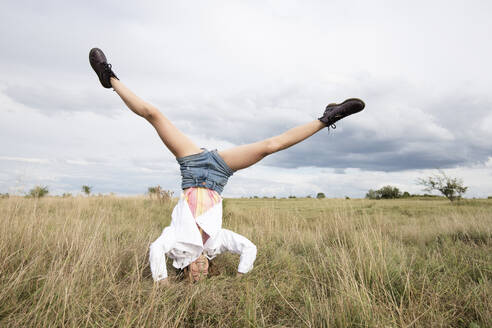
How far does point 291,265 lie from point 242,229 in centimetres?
305

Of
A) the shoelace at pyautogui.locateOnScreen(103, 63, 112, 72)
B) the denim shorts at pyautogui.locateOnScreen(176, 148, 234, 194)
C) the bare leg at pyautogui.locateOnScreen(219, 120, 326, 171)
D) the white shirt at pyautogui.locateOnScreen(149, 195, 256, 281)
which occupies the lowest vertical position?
the white shirt at pyautogui.locateOnScreen(149, 195, 256, 281)

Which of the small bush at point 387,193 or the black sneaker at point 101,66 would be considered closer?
the black sneaker at point 101,66

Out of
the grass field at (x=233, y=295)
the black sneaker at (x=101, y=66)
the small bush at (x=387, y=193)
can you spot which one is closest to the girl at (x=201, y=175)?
the black sneaker at (x=101, y=66)

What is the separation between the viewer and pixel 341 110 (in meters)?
3.87

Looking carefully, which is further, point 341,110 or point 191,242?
point 341,110

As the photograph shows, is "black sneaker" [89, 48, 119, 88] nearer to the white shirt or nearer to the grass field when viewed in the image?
the white shirt

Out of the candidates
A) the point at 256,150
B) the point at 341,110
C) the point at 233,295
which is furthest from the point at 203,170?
the point at 341,110

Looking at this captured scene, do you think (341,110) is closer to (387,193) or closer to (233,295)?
(233,295)

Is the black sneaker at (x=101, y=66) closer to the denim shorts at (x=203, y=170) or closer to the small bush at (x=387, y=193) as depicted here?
the denim shorts at (x=203, y=170)

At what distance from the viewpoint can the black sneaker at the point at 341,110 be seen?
385cm

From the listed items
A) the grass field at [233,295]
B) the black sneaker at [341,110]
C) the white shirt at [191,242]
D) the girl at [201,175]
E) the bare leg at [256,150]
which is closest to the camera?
the grass field at [233,295]

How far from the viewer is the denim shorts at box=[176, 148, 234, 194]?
11.4 feet

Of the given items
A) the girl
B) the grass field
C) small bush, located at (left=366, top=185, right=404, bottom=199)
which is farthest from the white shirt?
small bush, located at (left=366, top=185, right=404, bottom=199)

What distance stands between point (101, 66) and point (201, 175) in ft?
6.88
